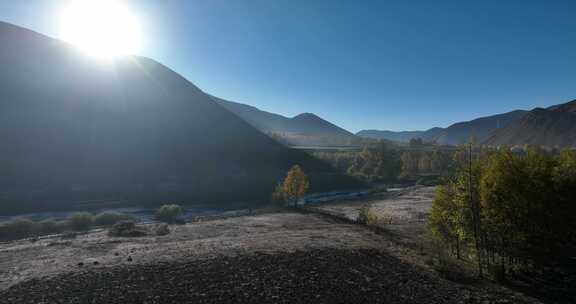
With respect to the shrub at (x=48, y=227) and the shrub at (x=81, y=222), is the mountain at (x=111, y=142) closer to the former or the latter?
the shrub at (x=48, y=227)

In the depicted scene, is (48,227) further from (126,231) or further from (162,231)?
(162,231)

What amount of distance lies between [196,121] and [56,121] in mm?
60309

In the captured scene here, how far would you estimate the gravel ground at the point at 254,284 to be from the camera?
19.6 m

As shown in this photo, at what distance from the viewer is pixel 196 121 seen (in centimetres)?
16438

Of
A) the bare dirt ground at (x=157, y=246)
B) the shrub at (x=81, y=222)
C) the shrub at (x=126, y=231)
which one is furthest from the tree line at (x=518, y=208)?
the shrub at (x=81, y=222)

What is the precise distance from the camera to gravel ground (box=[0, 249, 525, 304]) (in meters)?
19.6

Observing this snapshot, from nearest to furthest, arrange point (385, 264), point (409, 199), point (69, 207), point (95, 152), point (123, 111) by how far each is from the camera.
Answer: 1. point (385, 264)
2. point (69, 207)
3. point (409, 199)
4. point (95, 152)
5. point (123, 111)

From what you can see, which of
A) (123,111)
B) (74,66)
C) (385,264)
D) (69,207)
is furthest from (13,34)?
(385,264)

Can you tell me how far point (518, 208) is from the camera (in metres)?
24.0

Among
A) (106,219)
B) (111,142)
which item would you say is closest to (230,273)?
(106,219)

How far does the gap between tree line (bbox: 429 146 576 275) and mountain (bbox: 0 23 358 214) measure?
6687 centimetres

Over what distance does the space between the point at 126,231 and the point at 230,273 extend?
24736mm

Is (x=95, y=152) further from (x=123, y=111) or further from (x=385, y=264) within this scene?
(x=385, y=264)

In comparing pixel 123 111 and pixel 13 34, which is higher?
pixel 13 34
